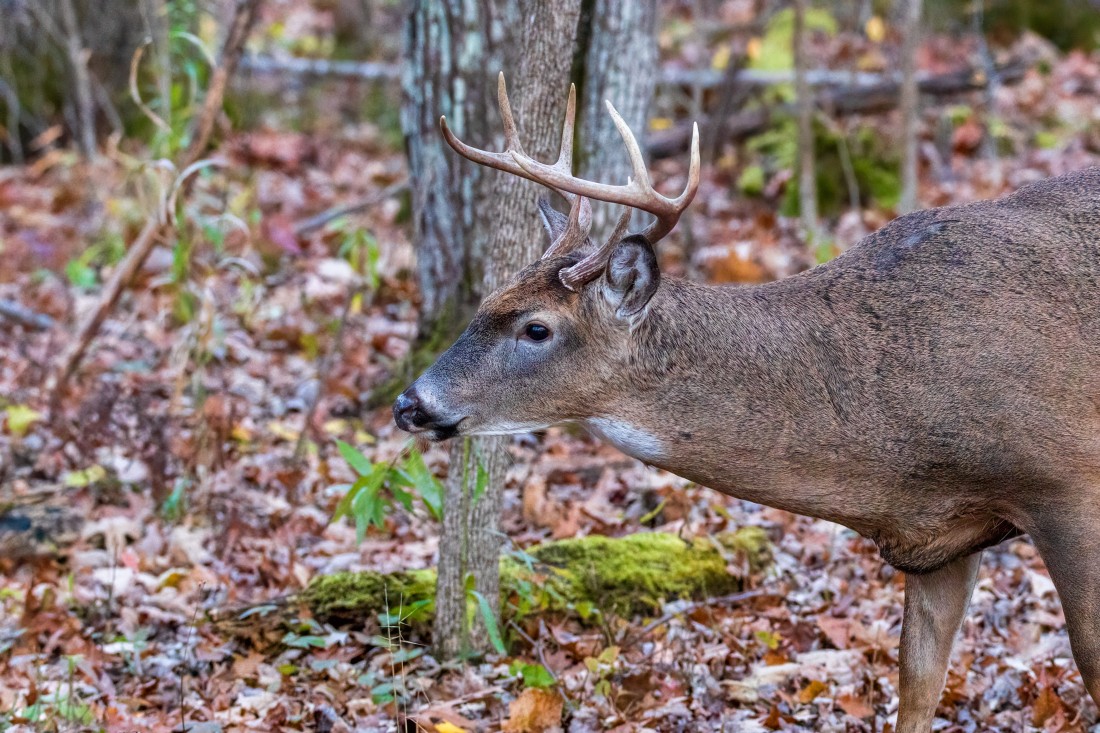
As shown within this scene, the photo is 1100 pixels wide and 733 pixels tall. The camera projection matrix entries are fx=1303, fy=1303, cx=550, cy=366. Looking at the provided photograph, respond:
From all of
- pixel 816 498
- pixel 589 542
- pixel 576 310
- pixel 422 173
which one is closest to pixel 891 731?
pixel 816 498

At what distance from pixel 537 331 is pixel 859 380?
1.15 meters

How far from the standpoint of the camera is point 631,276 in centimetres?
449

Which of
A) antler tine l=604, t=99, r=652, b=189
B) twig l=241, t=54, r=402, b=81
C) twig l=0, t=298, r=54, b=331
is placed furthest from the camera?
twig l=241, t=54, r=402, b=81

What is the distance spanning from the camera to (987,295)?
4594 mm

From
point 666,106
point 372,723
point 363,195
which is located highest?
point 666,106

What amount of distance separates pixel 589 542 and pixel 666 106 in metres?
9.33

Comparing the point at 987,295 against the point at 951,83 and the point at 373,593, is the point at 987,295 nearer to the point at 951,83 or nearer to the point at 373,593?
the point at 373,593

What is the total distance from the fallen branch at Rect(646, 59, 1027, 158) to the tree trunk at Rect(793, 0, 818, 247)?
180 centimetres

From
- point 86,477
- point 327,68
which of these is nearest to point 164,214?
point 86,477

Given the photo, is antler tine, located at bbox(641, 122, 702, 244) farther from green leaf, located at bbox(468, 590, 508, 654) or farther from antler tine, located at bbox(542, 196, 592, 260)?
green leaf, located at bbox(468, 590, 508, 654)

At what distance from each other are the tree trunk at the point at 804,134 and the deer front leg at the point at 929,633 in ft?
21.0

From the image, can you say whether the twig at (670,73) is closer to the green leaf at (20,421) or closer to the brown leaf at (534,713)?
the green leaf at (20,421)

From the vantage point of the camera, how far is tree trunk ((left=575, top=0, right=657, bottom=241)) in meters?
7.51

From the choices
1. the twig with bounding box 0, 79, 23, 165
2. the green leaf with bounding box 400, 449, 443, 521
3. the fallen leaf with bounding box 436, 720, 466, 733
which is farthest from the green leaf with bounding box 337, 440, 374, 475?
the twig with bounding box 0, 79, 23, 165
